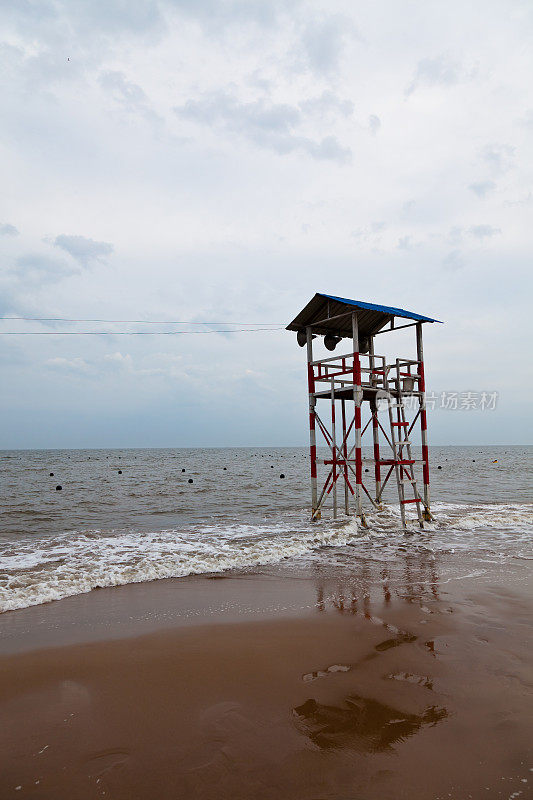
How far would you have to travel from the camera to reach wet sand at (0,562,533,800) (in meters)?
3.33

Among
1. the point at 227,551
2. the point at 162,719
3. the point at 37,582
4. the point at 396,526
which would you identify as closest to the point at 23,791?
the point at 162,719

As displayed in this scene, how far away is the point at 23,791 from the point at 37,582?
6.20m

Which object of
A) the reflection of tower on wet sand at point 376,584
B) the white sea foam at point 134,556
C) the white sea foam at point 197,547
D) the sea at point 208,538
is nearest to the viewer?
the reflection of tower on wet sand at point 376,584

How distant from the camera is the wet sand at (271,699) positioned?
333cm

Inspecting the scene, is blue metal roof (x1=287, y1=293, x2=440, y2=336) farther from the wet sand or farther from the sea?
the wet sand

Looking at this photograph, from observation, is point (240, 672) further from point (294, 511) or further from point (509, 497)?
point (509, 497)

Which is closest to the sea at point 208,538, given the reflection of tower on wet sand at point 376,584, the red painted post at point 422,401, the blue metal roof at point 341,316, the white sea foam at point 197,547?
the white sea foam at point 197,547

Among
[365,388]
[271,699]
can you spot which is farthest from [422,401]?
[271,699]

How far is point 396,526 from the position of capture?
615 inches

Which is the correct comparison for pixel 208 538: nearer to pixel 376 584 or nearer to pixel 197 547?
pixel 197 547

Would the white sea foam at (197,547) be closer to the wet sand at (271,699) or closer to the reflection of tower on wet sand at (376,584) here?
the reflection of tower on wet sand at (376,584)

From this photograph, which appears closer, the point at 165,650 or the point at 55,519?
the point at 165,650

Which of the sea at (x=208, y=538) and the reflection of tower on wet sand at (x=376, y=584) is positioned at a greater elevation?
the reflection of tower on wet sand at (x=376, y=584)

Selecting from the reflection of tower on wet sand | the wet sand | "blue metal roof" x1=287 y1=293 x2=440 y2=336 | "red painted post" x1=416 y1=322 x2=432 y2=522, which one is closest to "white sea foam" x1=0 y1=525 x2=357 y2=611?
the wet sand
